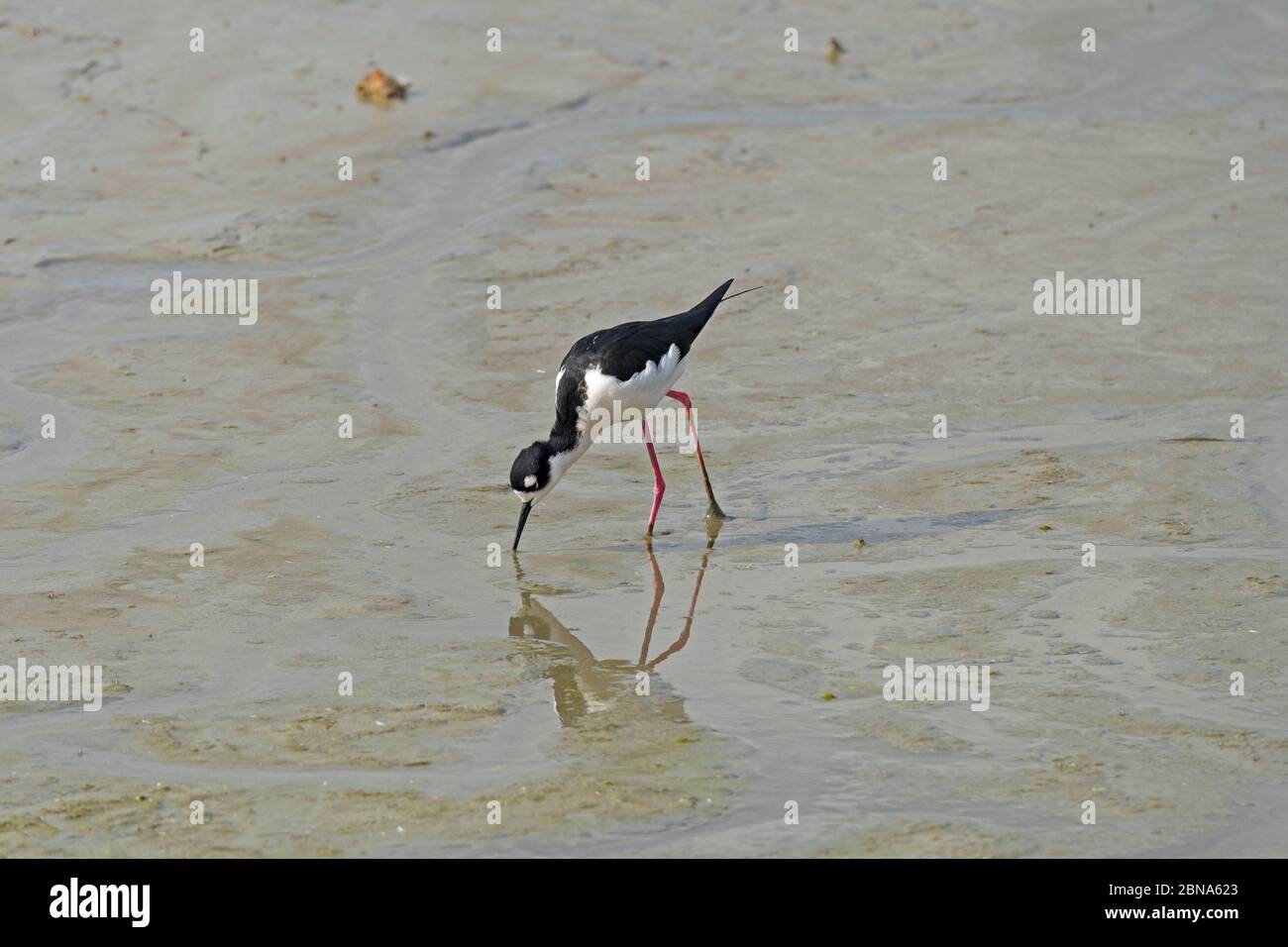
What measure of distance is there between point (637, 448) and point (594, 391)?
5.06 ft

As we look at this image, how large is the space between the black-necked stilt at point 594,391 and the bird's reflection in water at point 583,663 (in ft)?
1.55

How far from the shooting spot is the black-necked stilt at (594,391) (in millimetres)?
8531

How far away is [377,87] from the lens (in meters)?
15.8

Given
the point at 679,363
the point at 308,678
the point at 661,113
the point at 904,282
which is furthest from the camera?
the point at 661,113

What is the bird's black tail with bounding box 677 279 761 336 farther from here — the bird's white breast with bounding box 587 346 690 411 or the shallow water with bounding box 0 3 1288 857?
the shallow water with bounding box 0 3 1288 857

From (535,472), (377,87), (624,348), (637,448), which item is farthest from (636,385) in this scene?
(377,87)

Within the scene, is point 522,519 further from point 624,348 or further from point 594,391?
point 624,348

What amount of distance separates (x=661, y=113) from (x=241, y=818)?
36.5ft

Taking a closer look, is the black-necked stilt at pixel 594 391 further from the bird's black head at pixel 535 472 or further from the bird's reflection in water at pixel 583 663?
the bird's reflection in water at pixel 583 663

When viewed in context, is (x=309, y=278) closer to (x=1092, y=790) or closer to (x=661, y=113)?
(x=661, y=113)

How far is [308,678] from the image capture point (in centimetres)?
714

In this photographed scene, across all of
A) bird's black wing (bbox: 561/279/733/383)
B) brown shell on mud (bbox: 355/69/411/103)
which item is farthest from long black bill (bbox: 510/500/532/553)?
brown shell on mud (bbox: 355/69/411/103)

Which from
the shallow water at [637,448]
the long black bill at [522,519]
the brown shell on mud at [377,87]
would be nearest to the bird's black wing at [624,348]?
the long black bill at [522,519]

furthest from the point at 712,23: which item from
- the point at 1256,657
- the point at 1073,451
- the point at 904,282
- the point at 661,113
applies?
the point at 1256,657
